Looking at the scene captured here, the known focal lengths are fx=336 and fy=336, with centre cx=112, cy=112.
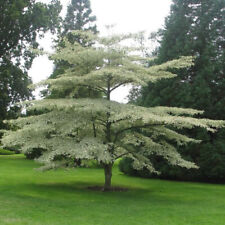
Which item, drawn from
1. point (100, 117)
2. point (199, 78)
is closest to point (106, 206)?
point (100, 117)

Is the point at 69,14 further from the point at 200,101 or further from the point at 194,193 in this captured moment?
the point at 194,193

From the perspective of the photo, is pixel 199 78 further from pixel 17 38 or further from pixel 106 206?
pixel 17 38

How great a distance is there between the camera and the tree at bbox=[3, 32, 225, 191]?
10906 mm

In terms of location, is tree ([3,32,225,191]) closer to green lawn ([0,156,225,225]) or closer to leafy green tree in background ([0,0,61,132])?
green lawn ([0,156,225,225])

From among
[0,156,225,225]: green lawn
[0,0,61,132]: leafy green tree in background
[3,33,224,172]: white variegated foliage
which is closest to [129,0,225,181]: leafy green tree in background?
[0,156,225,225]: green lawn

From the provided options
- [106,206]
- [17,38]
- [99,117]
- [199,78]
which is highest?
[17,38]

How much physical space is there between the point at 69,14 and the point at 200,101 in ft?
68.6

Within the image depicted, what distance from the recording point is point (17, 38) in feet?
78.1

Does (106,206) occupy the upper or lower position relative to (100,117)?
lower

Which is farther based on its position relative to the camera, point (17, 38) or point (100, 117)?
point (17, 38)

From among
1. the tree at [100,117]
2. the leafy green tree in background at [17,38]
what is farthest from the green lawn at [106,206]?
the leafy green tree in background at [17,38]

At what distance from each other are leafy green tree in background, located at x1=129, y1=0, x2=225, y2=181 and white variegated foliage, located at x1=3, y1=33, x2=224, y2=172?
4.06m

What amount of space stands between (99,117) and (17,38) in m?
14.1

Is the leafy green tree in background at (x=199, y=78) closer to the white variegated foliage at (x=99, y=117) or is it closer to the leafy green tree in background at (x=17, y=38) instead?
the white variegated foliage at (x=99, y=117)
